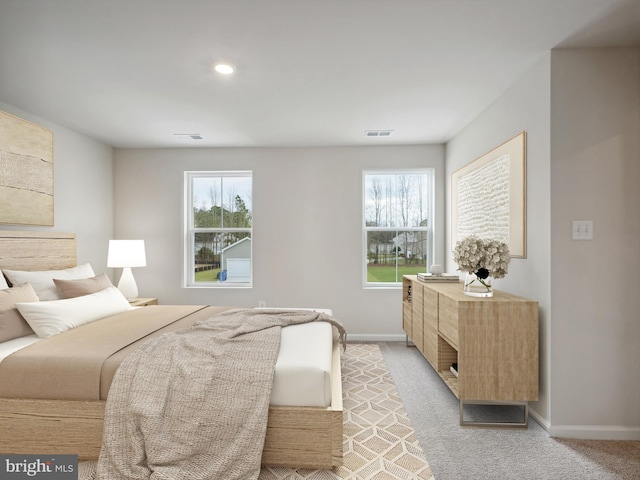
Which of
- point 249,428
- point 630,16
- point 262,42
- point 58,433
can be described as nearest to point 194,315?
point 58,433

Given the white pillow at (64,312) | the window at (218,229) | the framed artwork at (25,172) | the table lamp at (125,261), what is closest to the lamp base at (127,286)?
the table lamp at (125,261)

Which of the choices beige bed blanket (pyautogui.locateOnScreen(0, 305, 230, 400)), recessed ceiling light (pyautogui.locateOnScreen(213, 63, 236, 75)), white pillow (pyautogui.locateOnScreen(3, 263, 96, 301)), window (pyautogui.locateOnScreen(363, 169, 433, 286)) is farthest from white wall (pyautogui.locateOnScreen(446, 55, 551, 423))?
white pillow (pyautogui.locateOnScreen(3, 263, 96, 301))

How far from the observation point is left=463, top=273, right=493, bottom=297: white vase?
2.67m

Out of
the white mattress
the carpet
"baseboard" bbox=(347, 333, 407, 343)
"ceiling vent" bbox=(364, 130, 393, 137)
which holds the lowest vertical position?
the carpet

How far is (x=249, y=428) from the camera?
180 centimetres

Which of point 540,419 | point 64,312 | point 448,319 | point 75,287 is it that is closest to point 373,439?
point 448,319

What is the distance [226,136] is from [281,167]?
0.80 metres

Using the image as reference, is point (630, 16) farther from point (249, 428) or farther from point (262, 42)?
point (249, 428)

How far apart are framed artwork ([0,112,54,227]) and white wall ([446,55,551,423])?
4.15 meters

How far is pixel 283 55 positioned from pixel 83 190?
3.10 m

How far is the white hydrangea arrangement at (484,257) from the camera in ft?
8.51

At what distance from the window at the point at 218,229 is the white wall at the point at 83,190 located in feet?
3.20

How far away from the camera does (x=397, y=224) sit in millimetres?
4781

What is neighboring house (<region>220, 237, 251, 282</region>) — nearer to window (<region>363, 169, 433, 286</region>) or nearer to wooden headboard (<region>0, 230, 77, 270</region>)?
window (<region>363, 169, 433, 286</region>)
